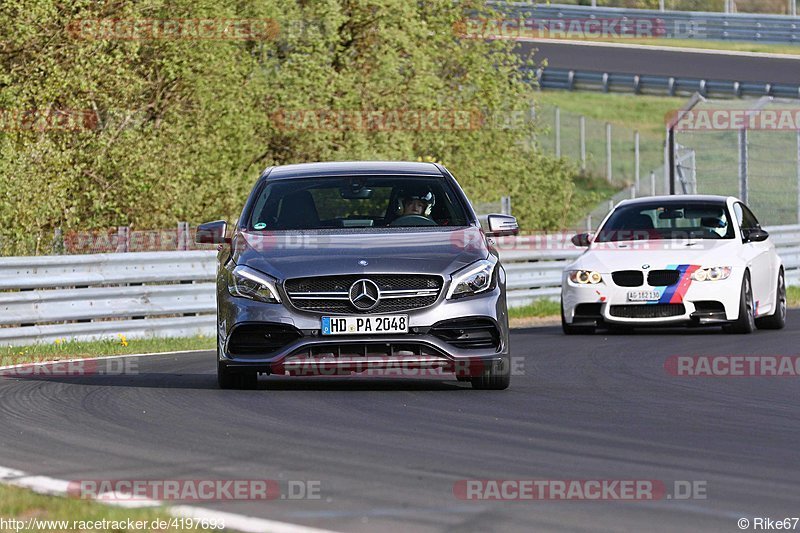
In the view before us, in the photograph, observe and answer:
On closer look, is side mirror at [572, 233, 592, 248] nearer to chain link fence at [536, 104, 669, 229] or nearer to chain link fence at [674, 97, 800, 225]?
chain link fence at [674, 97, 800, 225]

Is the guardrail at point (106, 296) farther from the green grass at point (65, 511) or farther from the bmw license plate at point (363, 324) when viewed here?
the green grass at point (65, 511)

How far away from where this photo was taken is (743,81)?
52.6 metres

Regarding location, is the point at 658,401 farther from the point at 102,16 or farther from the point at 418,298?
the point at 102,16

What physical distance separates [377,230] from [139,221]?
13479mm

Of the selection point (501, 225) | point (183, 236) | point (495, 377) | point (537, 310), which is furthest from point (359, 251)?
point (537, 310)

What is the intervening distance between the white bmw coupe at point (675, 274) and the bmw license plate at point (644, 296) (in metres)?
0.01

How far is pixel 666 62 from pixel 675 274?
4010 centimetres

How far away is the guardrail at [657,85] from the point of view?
55.2 metres

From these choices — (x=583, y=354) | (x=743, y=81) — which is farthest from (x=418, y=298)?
(x=743, y=81)

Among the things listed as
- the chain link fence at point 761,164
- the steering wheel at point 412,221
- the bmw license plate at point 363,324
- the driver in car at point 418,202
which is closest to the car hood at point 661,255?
the driver in car at point 418,202

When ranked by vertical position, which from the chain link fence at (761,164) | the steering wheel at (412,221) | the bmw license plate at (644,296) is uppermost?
the steering wheel at (412,221)

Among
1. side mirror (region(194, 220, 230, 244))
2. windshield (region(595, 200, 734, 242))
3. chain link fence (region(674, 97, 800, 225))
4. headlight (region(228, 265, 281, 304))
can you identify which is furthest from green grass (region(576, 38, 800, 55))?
headlight (region(228, 265, 281, 304))

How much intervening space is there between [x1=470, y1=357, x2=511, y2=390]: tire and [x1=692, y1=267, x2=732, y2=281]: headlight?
6353mm

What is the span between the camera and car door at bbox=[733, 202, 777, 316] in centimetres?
1747
